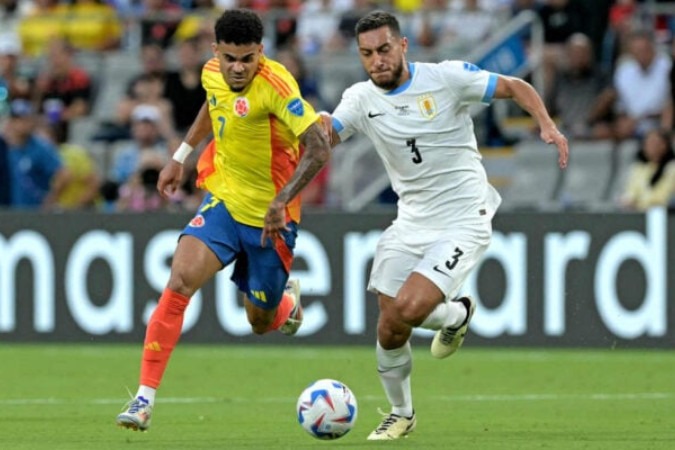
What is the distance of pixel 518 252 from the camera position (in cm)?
1638

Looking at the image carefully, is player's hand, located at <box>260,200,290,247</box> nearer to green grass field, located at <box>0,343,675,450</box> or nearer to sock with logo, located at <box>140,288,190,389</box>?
sock with logo, located at <box>140,288,190,389</box>

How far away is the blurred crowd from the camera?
18.0 m

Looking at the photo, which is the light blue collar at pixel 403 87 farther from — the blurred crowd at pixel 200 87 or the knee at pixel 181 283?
the blurred crowd at pixel 200 87

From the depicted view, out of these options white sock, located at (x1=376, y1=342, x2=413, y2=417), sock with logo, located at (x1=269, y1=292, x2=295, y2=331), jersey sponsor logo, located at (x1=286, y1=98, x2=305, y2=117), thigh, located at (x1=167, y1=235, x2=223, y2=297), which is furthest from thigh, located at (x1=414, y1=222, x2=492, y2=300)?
sock with logo, located at (x1=269, y1=292, x2=295, y2=331)

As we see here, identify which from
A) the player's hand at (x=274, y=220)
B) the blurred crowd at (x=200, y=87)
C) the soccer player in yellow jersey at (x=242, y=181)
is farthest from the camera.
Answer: the blurred crowd at (x=200, y=87)

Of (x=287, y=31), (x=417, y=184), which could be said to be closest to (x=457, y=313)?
(x=417, y=184)

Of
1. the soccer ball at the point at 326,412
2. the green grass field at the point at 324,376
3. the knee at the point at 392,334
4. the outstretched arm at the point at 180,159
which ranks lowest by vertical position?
the green grass field at the point at 324,376

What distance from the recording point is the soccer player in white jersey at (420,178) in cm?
999

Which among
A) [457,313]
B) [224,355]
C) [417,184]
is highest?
[417,184]

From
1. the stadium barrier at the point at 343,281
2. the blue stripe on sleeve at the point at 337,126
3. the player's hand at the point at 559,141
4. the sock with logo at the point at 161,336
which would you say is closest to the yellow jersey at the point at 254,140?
the blue stripe on sleeve at the point at 337,126

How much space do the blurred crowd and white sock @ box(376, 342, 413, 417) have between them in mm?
7296

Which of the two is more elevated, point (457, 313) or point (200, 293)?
point (457, 313)

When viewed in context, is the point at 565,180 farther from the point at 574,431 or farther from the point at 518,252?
the point at 574,431

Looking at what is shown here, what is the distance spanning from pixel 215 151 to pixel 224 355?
5993mm
